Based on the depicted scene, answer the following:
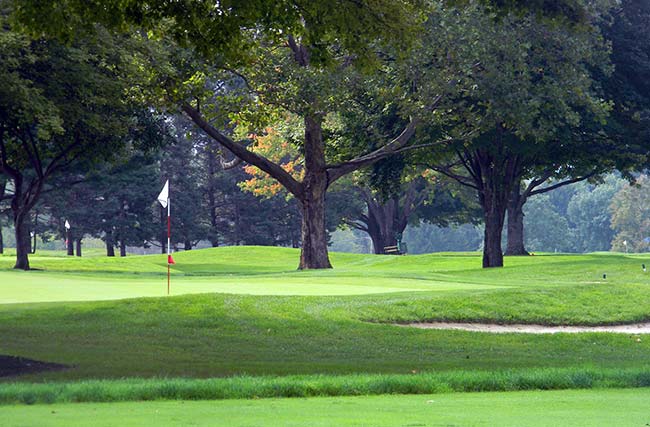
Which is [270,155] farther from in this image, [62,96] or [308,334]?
[308,334]

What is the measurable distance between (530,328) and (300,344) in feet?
20.0

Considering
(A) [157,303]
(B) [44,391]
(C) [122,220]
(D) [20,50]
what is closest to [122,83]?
(D) [20,50]

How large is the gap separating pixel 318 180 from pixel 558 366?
25703 millimetres

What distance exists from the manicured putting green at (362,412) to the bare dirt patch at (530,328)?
364 inches

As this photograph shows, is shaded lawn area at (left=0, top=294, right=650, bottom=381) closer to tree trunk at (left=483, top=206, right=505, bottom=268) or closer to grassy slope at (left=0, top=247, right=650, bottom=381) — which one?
grassy slope at (left=0, top=247, right=650, bottom=381)

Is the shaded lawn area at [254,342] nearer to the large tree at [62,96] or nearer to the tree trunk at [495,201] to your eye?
the large tree at [62,96]

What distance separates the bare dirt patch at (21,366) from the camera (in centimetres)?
1375

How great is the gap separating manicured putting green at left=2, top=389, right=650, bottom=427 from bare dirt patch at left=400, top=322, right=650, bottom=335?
9.25 metres

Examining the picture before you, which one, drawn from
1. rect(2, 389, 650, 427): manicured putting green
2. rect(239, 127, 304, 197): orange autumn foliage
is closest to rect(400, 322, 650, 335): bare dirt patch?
rect(2, 389, 650, 427): manicured putting green

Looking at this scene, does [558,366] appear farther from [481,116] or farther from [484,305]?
[481,116]

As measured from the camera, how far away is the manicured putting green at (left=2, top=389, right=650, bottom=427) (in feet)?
27.8

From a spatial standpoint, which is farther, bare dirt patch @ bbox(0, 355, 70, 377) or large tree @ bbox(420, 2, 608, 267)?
large tree @ bbox(420, 2, 608, 267)

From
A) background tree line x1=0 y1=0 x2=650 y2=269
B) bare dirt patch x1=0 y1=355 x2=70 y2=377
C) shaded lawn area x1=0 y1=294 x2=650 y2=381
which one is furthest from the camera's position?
background tree line x1=0 y1=0 x2=650 y2=269

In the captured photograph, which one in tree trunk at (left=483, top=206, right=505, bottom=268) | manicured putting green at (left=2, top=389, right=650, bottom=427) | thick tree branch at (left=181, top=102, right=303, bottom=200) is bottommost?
manicured putting green at (left=2, top=389, right=650, bottom=427)
